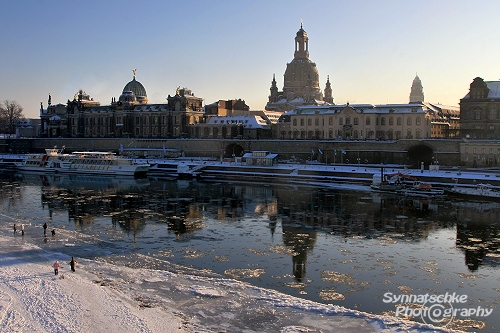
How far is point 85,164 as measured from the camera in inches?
3019

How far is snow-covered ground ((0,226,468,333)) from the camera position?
1784 centimetres

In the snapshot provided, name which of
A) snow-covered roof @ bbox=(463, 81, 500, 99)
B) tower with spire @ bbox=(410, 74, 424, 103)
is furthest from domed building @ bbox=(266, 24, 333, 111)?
tower with spire @ bbox=(410, 74, 424, 103)

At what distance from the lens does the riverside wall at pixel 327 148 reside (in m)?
66.4

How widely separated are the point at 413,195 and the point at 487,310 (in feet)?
98.6

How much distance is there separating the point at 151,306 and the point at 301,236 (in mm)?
13803

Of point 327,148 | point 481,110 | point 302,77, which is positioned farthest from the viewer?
point 302,77

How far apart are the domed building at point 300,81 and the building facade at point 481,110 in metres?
49.0

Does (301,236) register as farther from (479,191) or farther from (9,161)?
(9,161)

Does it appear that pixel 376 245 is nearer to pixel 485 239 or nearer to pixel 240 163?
pixel 485 239

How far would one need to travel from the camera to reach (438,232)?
33469mm

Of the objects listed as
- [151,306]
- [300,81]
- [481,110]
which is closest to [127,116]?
[300,81]

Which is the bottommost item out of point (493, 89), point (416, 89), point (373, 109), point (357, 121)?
point (357, 121)

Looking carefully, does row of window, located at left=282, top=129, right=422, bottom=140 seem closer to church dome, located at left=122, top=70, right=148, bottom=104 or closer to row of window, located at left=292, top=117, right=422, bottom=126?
row of window, located at left=292, top=117, right=422, bottom=126

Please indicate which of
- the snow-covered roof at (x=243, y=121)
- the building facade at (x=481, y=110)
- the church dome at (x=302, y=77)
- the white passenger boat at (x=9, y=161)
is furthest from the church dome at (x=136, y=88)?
→ the building facade at (x=481, y=110)
